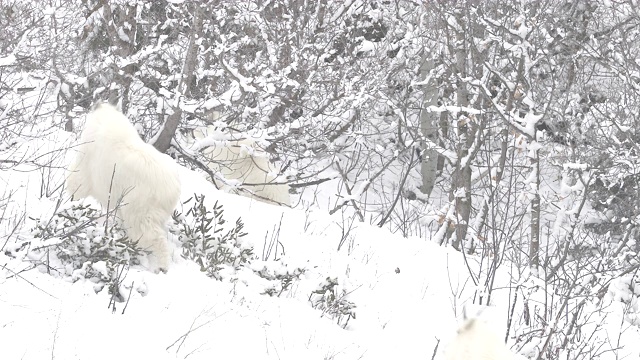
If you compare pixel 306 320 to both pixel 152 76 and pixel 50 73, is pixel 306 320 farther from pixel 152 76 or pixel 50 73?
pixel 152 76

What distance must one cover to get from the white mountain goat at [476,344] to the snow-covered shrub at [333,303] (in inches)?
96.9

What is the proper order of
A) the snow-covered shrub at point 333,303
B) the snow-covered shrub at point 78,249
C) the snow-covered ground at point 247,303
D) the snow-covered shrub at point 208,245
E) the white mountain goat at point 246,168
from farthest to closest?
1. the white mountain goat at point 246,168
2. the snow-covered shrub at point 208,245
3. the snow-covered shrub at point 333,303
4. the snow-covered shrub at point 78,249
5. the snow-covered ground at point 247,303

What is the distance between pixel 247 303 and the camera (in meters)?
4.76

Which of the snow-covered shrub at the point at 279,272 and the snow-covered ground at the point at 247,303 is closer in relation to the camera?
the snow-covered ground at the point at 247,303

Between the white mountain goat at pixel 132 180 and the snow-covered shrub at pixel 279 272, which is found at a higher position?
the white mountain goat at pixel 132 180

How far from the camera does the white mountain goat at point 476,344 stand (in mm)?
2668

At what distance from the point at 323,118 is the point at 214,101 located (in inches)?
109

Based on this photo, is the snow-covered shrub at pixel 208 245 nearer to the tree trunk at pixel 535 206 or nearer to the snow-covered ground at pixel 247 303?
the snow-covered ground at pixel 247 303

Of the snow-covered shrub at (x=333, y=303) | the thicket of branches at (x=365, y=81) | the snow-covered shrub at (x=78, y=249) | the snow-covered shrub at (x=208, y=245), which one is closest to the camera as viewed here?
the snow-covered shrub at (x=78, y=249)

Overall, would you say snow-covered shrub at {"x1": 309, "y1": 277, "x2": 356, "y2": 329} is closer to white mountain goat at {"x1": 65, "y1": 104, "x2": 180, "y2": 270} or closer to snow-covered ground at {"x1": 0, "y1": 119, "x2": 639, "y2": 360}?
snow-covered ground at {"x1": 0, "y1": 119, "x2": 639, "y2": 360}

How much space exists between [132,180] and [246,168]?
13.9ft

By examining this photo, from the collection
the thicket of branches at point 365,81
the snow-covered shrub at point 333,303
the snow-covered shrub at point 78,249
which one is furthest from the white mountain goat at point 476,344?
the thicket of branches at point 365,81

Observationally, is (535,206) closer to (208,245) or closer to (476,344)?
(208,245)

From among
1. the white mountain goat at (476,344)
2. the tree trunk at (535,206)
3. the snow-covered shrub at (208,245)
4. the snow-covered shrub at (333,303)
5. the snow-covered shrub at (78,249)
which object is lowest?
the white mountain goat at (476,344)
